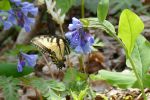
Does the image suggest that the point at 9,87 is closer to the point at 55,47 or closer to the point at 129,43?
the point at 55,47

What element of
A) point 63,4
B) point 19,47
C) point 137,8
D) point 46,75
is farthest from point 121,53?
point 63,4

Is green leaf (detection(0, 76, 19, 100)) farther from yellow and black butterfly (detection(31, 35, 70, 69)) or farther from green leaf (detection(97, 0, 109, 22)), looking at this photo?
green leaf (detection(97, 0, 109, 22))

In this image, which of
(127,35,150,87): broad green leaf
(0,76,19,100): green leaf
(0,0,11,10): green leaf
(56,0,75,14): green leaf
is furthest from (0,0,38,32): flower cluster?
(127,35,150,87): broad green leaf

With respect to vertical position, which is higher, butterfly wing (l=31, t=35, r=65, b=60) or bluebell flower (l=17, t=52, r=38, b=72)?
butterfly wing (l=31, t=35, r=65, b=60)

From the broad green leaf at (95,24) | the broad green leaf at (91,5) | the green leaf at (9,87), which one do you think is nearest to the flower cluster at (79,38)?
the broad green leaf at (95,24)

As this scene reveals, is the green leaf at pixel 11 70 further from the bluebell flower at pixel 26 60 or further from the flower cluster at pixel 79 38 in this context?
the flower cluster at pixel 79 38

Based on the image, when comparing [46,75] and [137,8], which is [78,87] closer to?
[46,75]
